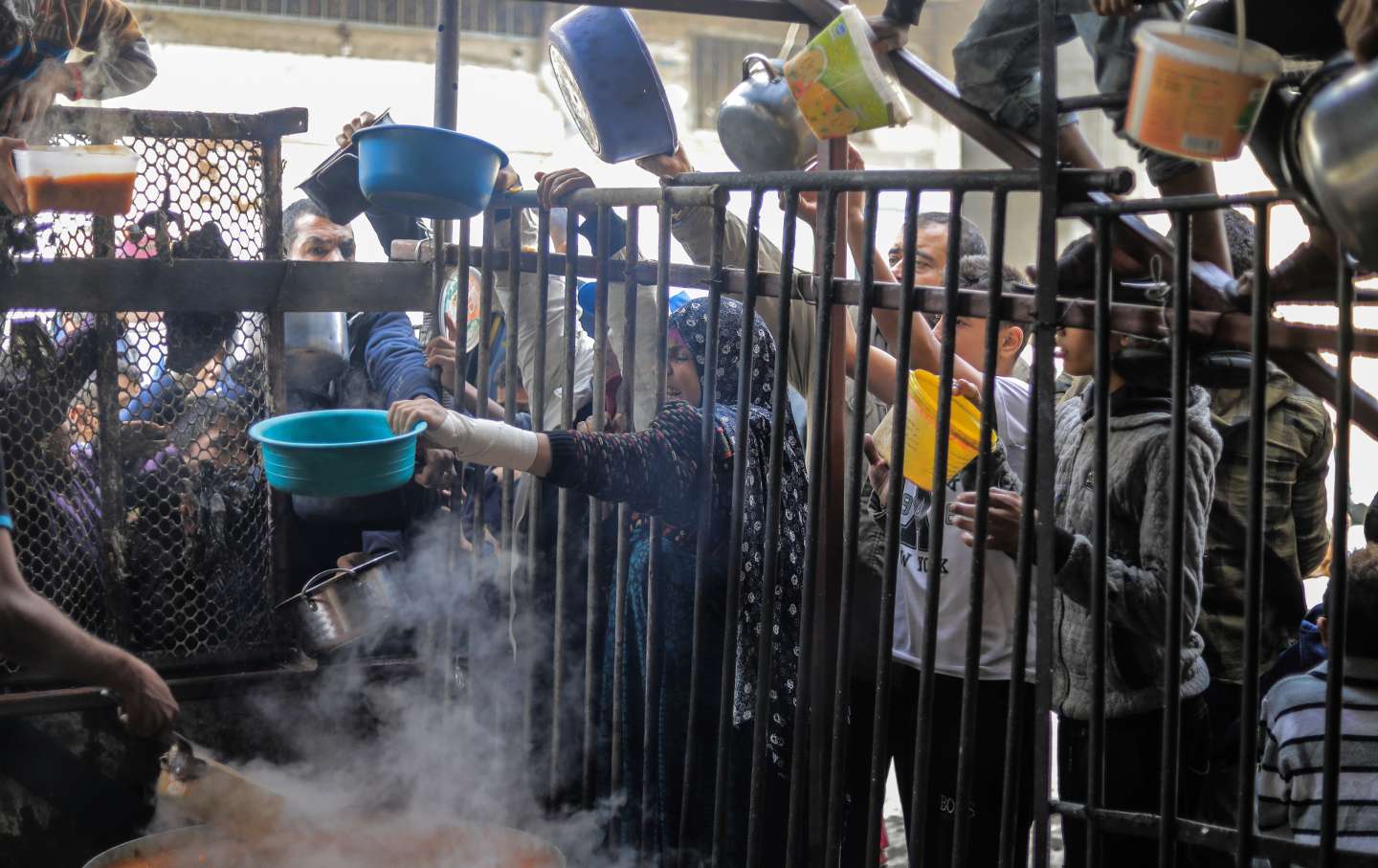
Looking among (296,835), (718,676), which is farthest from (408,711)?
(718,676)

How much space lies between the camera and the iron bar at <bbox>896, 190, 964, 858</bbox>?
2197 mm

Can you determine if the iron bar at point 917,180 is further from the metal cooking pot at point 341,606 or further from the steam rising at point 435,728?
the metal cooking pot at point 341,606

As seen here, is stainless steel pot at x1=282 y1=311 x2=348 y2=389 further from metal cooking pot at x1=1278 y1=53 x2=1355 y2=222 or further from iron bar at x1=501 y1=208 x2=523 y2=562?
metal cooking pot at x1=1278 y1=53 x2=1355 y2=222

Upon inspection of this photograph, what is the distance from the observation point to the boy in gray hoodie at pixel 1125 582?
2.47 metres

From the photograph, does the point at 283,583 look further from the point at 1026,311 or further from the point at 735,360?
the point at 1026,311

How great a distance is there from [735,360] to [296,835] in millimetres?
1576

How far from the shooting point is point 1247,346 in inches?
82.4

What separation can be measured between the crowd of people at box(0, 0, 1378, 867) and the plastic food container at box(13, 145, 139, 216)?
0.09m

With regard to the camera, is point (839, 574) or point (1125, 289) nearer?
point (1125, 289)

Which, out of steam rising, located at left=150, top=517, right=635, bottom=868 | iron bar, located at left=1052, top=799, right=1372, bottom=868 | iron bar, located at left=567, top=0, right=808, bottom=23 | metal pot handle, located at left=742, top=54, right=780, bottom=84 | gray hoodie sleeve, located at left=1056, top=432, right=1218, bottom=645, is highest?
iron bar, located at left=567, top=0, right=808, bottom=23

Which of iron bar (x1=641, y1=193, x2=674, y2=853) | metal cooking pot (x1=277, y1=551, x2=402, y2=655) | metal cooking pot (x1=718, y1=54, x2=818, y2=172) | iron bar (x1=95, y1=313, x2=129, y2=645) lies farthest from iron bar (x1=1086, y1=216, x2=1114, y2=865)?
iron bar (x1=95, y1=313, x2=129, y2=645)

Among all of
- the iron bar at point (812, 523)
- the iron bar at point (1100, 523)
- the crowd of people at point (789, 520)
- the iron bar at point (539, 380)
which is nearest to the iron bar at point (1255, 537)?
the crowd of people at point (789, 520)

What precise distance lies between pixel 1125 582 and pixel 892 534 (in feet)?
1.80

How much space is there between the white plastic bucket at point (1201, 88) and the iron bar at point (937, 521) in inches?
17.9
